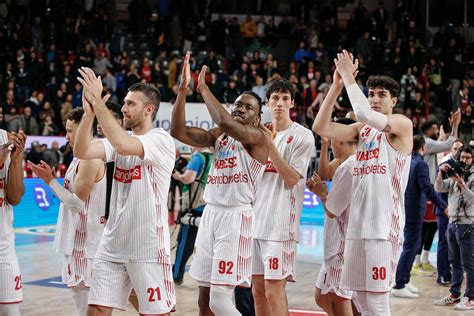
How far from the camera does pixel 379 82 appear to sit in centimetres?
648

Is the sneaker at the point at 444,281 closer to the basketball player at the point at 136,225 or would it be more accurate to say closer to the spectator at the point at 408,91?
the basketball player at the point at 136,225

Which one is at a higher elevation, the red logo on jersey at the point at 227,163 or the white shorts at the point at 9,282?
the red logo on jersey at the point at 227,163

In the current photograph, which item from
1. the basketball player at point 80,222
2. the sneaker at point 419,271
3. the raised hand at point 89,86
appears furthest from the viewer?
the sneaker at point 419,271

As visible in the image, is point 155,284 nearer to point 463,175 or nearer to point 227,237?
point 227,237

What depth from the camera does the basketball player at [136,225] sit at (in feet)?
18.3

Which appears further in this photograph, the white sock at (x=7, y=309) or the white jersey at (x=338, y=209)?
the white jersey at (x=338, y=209)

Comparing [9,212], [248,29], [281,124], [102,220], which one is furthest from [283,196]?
[248,29]

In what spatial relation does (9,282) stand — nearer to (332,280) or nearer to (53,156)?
(332,280)

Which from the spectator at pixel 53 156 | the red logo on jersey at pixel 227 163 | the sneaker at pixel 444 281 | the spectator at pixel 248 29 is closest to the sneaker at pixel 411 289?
the sneaker at pixel 444 281

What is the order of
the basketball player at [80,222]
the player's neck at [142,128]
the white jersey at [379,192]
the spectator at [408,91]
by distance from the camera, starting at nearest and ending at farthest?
the player's neck at [142,128], the white jersey at [379,192], the basketball player at [80,222], the spectator at [408,91]

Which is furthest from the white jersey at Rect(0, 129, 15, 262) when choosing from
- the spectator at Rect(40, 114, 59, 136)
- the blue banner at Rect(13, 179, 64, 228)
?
the spectator at Rect(40, 114, 59, 136)

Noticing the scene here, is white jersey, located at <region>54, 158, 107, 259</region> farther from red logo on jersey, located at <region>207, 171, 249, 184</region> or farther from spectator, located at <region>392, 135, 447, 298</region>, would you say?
spectator, located at <region>392, 135, 447, 298</region>

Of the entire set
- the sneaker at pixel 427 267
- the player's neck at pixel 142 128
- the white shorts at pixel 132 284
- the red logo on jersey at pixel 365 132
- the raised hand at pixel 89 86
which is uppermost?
the raised hand at pixel 89 86

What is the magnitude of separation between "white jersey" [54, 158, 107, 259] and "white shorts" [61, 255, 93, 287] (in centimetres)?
5
